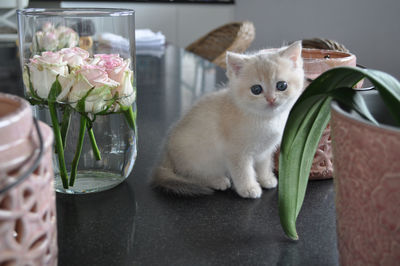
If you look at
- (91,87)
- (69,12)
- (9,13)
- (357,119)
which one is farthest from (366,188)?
(9,13)

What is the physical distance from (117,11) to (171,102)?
20.3 inches

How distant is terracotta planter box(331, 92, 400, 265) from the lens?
0.35 m

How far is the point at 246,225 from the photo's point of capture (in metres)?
0.58

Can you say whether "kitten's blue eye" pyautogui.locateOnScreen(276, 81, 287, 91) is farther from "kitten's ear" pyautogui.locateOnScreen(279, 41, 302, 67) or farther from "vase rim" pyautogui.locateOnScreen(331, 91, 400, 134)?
"vase rim" pyautogui.locateOnScreen(331, 91, 400, 134)

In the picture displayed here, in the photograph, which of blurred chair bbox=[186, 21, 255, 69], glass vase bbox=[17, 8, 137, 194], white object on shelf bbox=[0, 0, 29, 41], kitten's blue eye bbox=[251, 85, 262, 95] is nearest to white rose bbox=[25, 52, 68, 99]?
glass vase bbox=[17, 8, 137, 194]

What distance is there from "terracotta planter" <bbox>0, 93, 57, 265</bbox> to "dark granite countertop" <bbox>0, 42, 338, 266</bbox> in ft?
0.47

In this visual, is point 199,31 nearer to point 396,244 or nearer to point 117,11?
point 117,11

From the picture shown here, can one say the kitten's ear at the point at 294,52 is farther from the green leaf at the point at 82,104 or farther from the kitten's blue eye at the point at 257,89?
the green leaf at the point at 82,104

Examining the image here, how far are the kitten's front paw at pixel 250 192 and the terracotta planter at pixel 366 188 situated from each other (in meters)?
0.24

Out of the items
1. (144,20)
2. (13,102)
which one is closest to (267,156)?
(13,102)

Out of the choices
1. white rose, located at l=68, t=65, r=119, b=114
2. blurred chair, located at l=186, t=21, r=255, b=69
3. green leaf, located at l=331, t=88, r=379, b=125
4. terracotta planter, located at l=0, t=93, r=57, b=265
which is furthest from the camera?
blurred chair, located at l=186, t=21, r=255, b=69

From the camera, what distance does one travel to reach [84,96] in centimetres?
58

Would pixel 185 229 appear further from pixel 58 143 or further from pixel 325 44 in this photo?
pixel 325 44

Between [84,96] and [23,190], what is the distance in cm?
27
